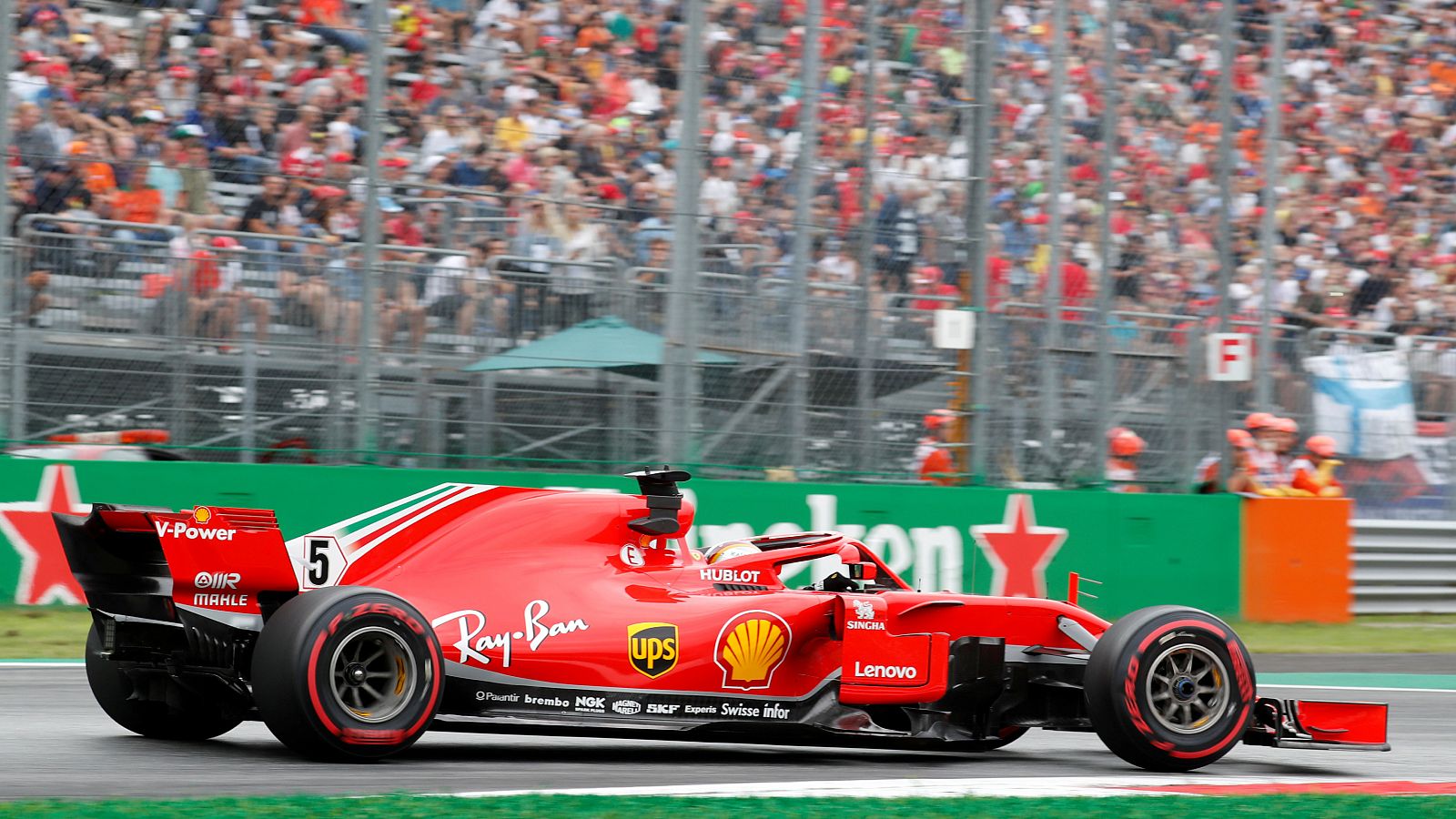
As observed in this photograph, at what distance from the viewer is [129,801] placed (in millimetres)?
5277

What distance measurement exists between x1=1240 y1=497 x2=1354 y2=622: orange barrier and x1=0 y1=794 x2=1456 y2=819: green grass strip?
865 centimetres

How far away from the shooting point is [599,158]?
13.5 metres

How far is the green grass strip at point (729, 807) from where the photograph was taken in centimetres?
507

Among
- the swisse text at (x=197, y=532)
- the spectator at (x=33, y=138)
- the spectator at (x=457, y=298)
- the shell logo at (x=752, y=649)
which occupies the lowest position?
the shell logo at (x=752, y=649)

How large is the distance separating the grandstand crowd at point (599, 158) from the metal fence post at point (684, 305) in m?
0.08

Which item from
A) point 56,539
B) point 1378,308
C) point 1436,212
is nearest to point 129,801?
point 56,539

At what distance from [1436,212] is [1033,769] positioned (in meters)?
13.5

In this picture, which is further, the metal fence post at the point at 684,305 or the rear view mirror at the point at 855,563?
the metal fence post at the point at 684,305

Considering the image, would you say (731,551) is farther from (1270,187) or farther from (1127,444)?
(1270,187)

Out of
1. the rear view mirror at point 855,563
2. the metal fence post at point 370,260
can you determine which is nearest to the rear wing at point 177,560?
the rear view mirror at point 855,563

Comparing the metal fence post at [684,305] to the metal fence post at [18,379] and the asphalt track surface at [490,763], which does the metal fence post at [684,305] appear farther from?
the asphalt track surface at [490,763]

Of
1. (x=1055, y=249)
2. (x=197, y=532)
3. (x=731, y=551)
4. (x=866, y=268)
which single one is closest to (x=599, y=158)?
(x=866, y=268)

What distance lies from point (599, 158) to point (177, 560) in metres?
7.79

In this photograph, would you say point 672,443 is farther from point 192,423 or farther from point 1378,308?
point 1378,308
